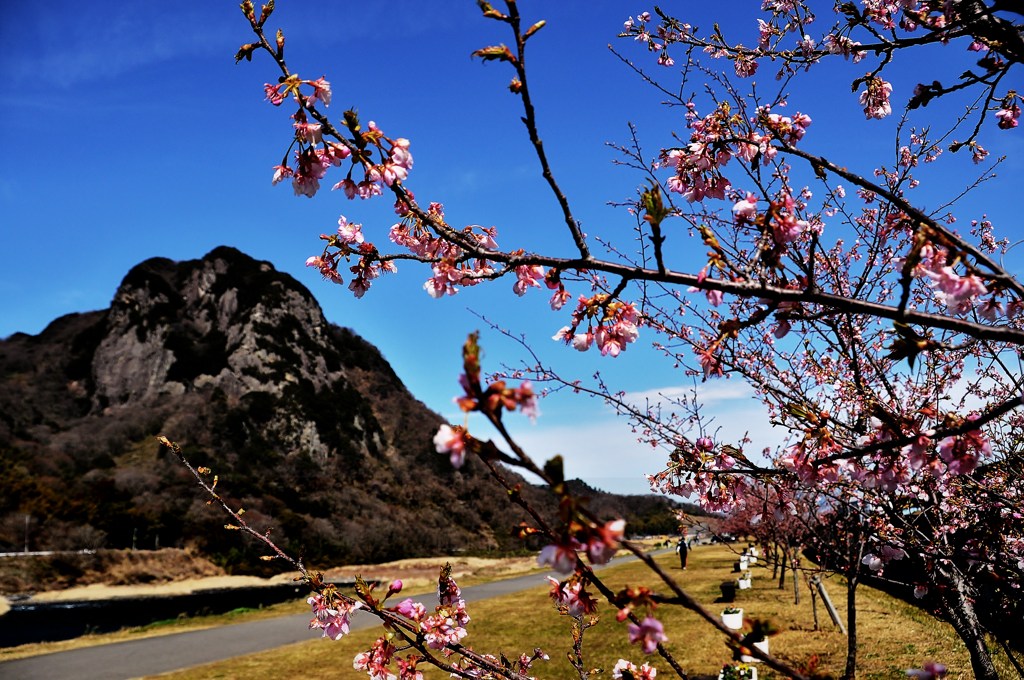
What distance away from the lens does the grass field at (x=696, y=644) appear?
980cm

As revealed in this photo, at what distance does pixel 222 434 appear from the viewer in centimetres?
5881

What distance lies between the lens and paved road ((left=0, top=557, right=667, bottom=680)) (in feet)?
35.4

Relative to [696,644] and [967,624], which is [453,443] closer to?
[967,624]

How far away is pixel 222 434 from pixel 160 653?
51.1 metres

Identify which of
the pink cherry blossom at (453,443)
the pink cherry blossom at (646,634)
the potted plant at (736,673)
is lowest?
the potted plant at (736,673)

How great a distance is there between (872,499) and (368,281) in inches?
177

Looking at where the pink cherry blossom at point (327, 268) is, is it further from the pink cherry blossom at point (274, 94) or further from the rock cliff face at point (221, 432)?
the rock cliff face at point (221, 432)

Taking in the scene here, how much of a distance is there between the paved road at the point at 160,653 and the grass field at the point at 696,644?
1.00 meters

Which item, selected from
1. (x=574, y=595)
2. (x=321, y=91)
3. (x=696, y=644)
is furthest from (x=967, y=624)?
(x=696, y=644)

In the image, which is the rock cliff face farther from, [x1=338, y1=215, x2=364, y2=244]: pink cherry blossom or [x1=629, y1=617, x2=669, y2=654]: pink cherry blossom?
[x1=629, y1=617, x2=669, y2=654]: pink cherry blossom

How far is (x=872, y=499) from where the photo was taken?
4.68 meters

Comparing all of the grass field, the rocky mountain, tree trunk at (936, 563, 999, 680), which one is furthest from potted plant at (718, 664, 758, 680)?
the rocky mountain

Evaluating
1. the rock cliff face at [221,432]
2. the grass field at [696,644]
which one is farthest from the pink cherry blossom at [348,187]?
the rock cliff face at [221,432]

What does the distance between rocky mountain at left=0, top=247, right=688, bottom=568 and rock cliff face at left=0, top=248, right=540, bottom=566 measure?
0.18 metres
